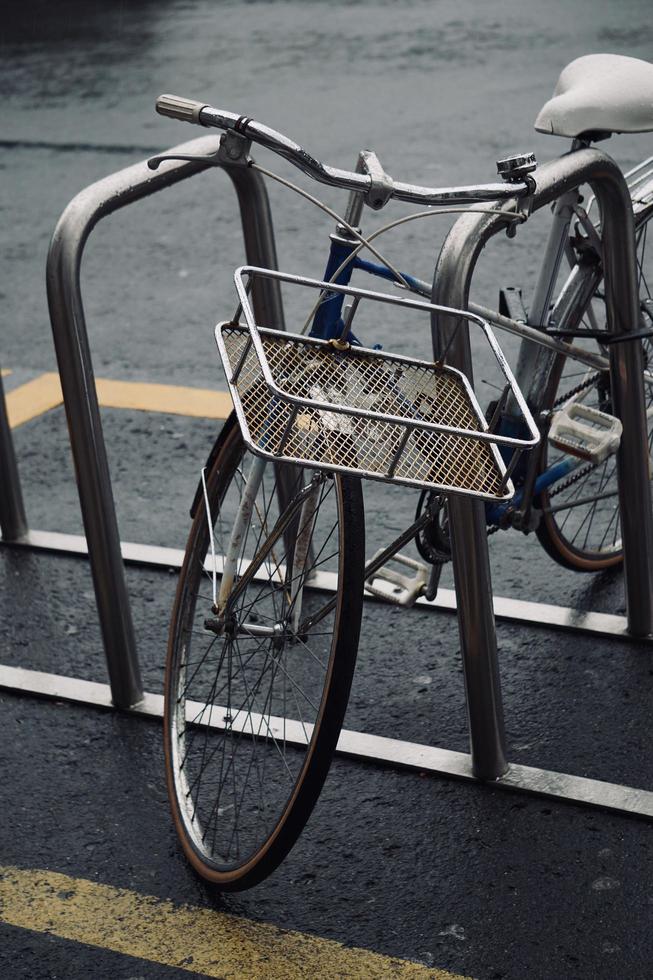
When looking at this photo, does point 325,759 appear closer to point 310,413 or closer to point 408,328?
point 310,413

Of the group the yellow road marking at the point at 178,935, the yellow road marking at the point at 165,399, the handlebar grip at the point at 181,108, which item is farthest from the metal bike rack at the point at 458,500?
the yellow road marking at the point at 165,399

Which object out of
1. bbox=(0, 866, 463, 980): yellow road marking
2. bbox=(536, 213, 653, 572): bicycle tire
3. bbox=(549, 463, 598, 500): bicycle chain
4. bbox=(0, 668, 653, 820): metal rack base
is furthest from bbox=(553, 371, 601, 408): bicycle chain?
bbox=(0, 866, 463, 980): yellow road marking

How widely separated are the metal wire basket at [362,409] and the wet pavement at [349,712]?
955 mm

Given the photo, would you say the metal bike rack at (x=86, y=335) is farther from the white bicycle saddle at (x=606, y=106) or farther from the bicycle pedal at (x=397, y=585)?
the white bicycle saddle at (x=606, y=106)

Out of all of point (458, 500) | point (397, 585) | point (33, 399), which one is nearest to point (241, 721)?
point (397, 585)

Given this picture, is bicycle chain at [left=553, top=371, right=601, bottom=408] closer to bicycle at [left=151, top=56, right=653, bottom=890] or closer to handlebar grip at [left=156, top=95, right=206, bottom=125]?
bicycle at [left=151, top=56, right=653, bottom=890]

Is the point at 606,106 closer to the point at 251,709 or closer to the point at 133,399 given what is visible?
the point at 251,709

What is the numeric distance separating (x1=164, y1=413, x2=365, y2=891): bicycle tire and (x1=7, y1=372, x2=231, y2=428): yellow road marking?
1.81m

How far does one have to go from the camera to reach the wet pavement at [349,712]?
2750 millimetres

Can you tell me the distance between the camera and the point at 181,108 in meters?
2.52

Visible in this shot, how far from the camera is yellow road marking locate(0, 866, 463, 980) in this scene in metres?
2.64

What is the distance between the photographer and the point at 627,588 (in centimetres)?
354

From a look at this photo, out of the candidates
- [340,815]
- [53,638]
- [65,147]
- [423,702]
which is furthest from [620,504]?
[65,147]

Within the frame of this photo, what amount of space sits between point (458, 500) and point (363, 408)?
18.8 inches
